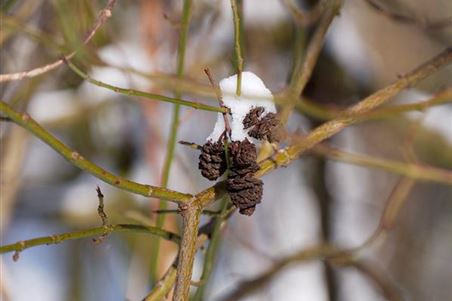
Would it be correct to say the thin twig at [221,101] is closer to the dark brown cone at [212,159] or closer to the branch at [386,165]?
the dark brown cone at [212,159]

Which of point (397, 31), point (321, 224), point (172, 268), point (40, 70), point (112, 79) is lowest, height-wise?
point (172, 268)

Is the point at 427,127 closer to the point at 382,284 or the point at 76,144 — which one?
the point at 382,284

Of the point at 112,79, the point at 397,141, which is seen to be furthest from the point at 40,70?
the point at 397,141

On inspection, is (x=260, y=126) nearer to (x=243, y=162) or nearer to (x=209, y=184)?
(x=243, y=162)

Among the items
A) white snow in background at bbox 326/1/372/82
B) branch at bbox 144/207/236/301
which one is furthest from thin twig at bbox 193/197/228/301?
white snow in background at bbox 326/1/372/82

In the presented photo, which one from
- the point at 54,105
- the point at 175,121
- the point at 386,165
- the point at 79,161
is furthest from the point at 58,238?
the point at 54,105

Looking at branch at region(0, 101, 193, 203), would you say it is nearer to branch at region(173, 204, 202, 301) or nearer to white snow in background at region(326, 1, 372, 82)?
branch at region(173, 204, 202, 301)
